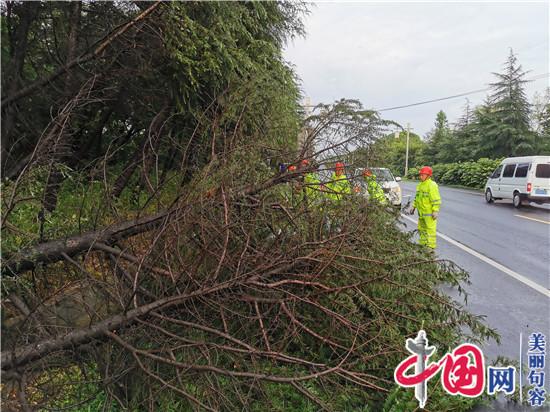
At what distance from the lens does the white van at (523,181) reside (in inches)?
511

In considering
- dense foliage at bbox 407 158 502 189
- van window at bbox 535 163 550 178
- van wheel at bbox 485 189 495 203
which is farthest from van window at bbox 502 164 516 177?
dense foliage at bbox 407 158 502 189

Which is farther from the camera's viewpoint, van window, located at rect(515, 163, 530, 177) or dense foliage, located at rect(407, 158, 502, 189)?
dense foliage, located at rect(407, 158, 502, 189)

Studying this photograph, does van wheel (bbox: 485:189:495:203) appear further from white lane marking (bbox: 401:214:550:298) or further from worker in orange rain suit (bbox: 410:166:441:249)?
worker in orange rain suit (bbox: 410:166:441:249)

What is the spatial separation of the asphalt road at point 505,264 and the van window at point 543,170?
118cm

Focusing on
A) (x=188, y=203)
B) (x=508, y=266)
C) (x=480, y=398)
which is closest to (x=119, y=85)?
(x=188, y=203)

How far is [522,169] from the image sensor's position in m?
13.8

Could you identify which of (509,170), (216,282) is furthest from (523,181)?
(216,282)

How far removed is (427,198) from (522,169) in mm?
9929

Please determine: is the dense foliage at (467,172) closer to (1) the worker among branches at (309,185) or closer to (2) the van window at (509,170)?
(2) the van window at (509,170)

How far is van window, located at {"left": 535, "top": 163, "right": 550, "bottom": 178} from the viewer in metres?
12.9

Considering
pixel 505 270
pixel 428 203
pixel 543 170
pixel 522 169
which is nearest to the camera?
pixel 505 270

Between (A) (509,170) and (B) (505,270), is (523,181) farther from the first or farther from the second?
(B) (505,270)

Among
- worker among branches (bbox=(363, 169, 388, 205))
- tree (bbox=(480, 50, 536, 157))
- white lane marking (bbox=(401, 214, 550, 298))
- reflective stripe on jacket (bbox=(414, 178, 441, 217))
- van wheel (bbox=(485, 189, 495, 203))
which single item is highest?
tree (bbox=(480, 50, 536, 157))

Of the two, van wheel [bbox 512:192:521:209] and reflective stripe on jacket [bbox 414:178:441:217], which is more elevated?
reflective stripe on jacket [bbox 414:178:441:217]
